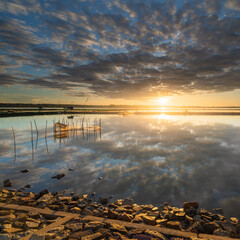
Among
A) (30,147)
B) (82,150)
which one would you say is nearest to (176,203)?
(82,150)

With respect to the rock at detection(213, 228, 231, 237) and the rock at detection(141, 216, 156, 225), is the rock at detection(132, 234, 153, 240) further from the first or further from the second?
the rock at detection(213, 228, 231, 237)

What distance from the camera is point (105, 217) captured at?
24.6ft

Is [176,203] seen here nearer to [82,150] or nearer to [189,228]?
[189,228]

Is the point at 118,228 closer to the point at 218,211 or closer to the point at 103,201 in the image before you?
the point at 103,201

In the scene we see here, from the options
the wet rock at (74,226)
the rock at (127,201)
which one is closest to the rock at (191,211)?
the rock at (127,201)

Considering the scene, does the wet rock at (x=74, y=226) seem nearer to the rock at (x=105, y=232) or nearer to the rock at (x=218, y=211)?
the rock at (x=105, y=232)

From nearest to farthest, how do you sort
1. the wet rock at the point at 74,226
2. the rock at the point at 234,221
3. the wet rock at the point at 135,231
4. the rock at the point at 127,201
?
the wet rock at the point at 135,231
the wet rock at the point at 74,226
the rock at the point at 234,221
the rock at the point at 127,201

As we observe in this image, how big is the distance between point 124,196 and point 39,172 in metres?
8.07

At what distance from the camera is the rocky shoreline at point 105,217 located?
5.74 metres

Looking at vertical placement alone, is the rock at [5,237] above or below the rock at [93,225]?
above

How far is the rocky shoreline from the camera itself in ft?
18.8

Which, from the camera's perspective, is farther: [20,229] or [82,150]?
[82,150]

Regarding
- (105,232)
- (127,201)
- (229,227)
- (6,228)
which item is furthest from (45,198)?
(229,227)

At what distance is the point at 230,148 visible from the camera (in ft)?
69.6
